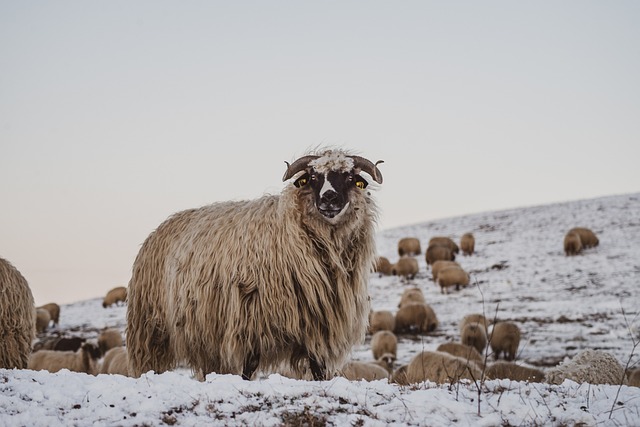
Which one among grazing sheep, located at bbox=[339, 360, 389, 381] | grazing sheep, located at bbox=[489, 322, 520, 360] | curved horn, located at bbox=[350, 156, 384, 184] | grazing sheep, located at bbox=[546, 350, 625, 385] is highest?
curved horn, located at bbox=[350, 156, 384, 184]

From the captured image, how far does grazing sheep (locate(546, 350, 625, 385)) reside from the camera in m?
8.30

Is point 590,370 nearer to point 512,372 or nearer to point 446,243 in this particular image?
point 512,372

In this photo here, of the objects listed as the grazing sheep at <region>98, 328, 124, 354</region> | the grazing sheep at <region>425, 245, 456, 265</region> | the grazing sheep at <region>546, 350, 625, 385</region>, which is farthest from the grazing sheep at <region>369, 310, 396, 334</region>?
the grazing sheep at <region>546, 350, 625, 385</region>

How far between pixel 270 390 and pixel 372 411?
0.75 meters

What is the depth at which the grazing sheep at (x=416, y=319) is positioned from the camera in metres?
20.5

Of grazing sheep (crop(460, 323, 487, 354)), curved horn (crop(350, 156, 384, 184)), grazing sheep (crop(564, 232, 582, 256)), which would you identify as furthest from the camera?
grazing sheep (crop(564, 232, 582, 256))

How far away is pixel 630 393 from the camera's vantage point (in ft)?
14.2

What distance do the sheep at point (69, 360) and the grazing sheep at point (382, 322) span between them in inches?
380

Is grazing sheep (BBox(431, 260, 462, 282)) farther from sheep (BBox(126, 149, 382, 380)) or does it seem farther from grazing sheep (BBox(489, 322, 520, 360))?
sheep (BBox(126, 149, 382, 380))

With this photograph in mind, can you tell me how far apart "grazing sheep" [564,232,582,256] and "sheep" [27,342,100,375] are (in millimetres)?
22382

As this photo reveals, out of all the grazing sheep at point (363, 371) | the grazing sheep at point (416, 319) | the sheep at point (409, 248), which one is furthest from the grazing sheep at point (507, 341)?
the sheep at point (409, 248)

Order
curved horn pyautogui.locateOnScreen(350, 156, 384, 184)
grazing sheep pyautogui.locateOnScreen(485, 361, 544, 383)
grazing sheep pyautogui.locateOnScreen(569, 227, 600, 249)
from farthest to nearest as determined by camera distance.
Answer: grazing sheep pyautogui.locateOnScreen(569, 227, 600, 249)
grazing sheep pyautogui.locateOnScreen(485, 361, 544, 383)
curved horn pyautogui.locateOnScreen(350, 156, 384, 184)

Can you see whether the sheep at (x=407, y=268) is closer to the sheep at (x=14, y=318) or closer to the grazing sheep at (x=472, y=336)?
the grazing sheep at (x=472, y=336)

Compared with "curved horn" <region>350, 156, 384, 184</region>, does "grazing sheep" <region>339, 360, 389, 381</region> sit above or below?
below
